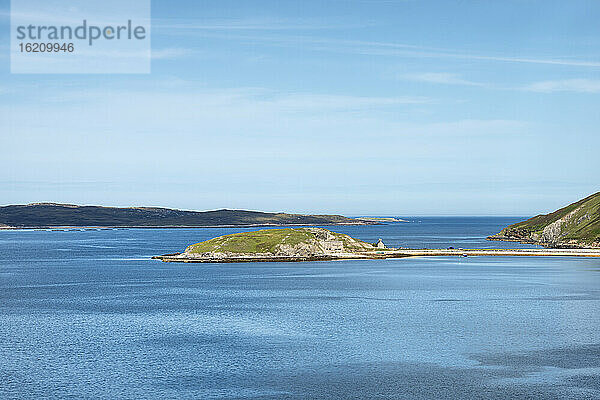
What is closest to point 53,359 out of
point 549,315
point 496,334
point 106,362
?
point 106,362

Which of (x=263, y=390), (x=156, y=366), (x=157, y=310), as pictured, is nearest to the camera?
(x=263, y=390)

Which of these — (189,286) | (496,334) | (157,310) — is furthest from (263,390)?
(189,286)

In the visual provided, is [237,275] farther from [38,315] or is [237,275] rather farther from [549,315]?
[549,315]

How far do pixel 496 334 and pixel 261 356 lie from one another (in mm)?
28679

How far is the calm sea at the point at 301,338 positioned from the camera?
53938 mm

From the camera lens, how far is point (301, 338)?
74125mm

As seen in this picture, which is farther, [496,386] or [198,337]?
[198,337]

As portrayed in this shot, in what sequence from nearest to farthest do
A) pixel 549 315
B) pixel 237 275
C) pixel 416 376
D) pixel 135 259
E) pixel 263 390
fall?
pixel 263 390 → pixel 416 376 → pixel 549 315 → pixel 237 275 → pixel 135 259

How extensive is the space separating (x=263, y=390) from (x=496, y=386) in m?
19.2

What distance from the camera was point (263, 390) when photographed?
5281 cm

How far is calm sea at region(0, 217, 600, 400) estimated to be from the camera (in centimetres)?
5394

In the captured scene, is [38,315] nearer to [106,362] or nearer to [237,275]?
[106,362]

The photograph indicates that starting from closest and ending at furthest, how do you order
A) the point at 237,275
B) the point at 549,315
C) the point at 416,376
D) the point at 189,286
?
the point at 416,376 < the point at 549,315 < the point at 189,286 < the point at 237,275

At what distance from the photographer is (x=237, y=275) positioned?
154 m
